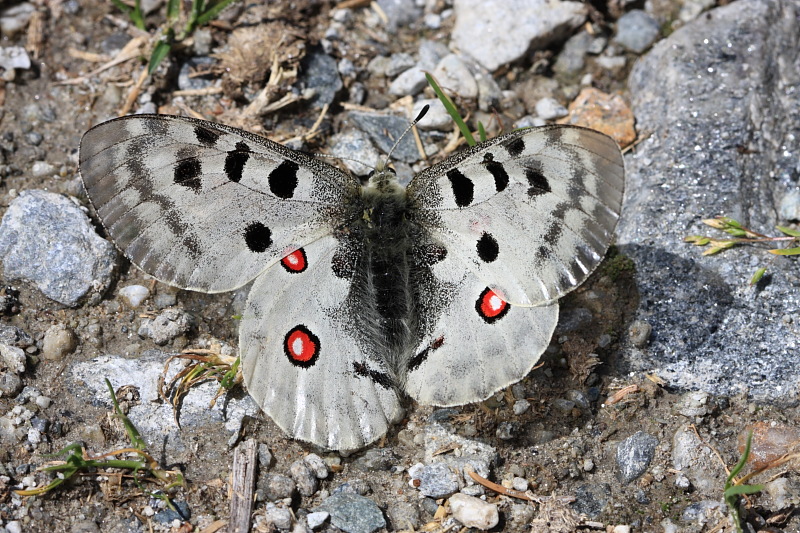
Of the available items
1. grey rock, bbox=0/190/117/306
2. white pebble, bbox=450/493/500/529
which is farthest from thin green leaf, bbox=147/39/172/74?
white pebble, bbox=450/493/500/529

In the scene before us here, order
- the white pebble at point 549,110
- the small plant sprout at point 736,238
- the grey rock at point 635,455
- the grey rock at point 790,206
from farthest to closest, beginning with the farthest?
1. the white pebble at point 549,110
2. the grey rock at point 790,206
3. the small plant sprout at point 736,238
4. the grey rock at point 635,455

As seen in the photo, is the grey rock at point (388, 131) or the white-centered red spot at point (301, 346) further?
the grey rock at point (388, 131)

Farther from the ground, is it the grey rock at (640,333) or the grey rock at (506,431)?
the grey rock at (640,333)

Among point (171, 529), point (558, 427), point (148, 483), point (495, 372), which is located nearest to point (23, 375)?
point (148, 483)

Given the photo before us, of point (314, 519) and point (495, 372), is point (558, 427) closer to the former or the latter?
point (495, 372)

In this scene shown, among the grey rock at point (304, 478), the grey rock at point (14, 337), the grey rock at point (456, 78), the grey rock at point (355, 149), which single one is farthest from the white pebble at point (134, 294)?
the grey rock at point (456, 78)

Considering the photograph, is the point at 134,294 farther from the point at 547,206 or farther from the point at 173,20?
the point at 547,206

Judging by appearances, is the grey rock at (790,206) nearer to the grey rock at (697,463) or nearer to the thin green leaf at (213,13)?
the grey rock at (697,463)

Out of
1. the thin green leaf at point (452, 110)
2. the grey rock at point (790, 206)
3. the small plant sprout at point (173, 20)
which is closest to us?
the thin green leaf at point (452, 110)
